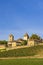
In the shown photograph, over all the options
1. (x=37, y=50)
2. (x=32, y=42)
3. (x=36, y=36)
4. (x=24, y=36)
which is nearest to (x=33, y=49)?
(x=37, y=50)

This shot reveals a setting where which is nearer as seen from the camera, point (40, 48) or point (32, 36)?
point (40, 48)

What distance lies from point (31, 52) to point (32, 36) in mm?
69382

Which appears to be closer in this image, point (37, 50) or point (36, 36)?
point (37, 50)

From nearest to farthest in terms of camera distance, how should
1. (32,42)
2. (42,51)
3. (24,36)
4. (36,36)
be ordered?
1. (42,51)
2. (32,42)
3. (36,36)
4. (24,36)

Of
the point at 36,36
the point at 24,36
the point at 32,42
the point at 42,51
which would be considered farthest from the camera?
the point at 24,36

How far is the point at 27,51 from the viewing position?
87.8 m

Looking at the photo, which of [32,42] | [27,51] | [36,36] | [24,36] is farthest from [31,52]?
[24,36]

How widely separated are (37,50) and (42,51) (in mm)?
3064

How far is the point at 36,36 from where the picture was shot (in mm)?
154375

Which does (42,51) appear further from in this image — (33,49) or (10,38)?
(10,38)

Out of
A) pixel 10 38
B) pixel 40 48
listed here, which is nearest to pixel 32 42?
pixel 40 48

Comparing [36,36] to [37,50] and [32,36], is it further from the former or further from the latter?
[37,50]

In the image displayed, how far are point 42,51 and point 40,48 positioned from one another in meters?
5.49

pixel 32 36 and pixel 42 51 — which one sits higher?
pixel 32 36
